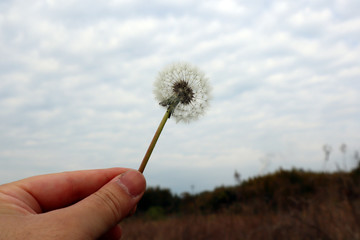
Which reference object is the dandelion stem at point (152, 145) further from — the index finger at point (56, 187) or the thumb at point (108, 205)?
the index finger at point (56, 187)

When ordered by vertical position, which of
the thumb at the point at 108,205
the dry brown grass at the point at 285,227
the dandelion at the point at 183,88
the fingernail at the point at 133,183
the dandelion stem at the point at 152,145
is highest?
the dandelion at the point at 183,88

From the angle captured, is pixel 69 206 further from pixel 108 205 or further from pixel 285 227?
pixel 285 227

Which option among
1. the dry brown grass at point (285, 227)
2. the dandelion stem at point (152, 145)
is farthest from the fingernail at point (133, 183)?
the dry brown grass at point (285, 227)

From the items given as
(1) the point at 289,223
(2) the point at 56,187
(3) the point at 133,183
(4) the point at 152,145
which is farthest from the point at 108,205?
(1) the point at 289,223

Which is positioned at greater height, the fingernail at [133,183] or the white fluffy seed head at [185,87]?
the white fluffy seed head at [185,87]

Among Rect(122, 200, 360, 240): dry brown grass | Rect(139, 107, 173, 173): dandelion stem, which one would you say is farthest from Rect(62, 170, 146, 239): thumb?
Rect(122, 200, 360, 240): dry brown grass

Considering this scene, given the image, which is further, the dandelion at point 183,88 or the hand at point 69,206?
the dandelion at point 183,88

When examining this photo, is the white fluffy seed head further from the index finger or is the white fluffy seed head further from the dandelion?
the index finger
